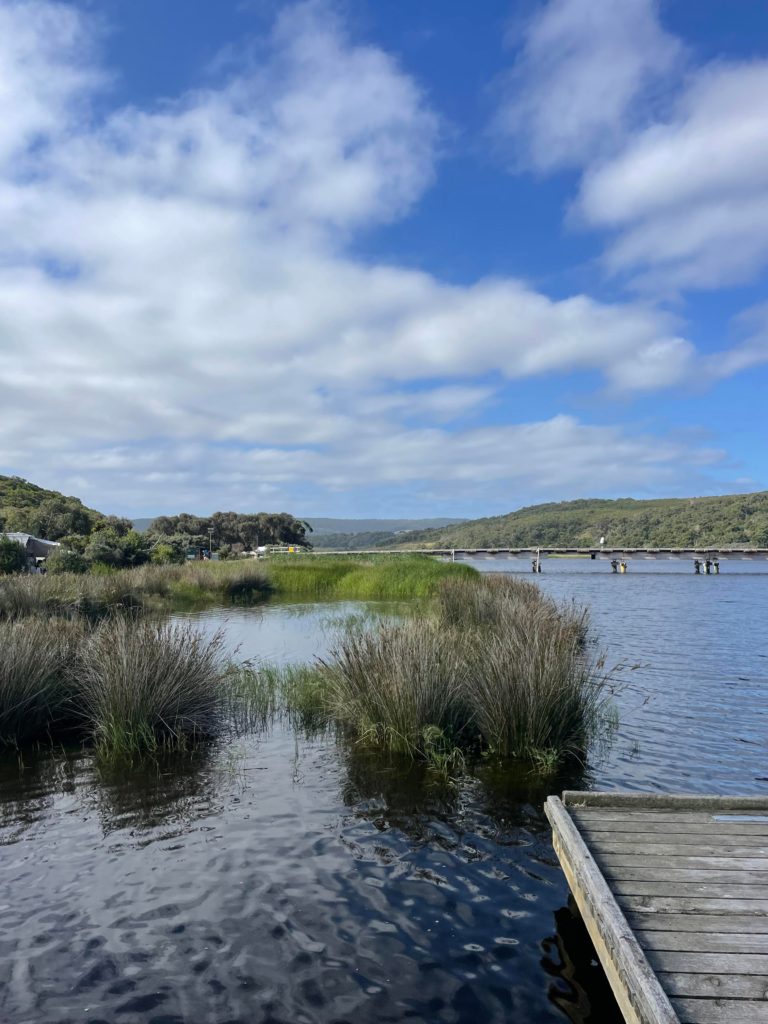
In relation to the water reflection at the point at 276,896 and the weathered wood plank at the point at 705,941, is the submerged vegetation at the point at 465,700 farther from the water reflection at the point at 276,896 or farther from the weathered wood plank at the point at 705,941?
the weathered wood plank at the point at 705,941

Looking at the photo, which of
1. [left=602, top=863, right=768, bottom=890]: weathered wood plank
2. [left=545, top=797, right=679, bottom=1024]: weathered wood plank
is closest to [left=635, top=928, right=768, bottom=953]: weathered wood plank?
[left=545, top=797, right=679, bottom=1024]: weathered wood plank

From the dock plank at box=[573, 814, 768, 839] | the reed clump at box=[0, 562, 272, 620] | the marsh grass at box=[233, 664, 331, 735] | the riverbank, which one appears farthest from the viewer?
the riverbank

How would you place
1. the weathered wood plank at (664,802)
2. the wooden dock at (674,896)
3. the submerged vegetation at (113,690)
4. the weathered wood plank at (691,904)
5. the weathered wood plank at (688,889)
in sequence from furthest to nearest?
the submerged vegetation at (113,690), the weathered wood plank at (664,802), the weathered wood plank at (688,889), the weathered wood plank at (691,904), the wooden dock at (674,896)

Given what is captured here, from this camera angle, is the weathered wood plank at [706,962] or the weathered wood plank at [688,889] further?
the weathered wood plank at [688,889]

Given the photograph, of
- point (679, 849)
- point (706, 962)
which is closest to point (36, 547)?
point (679, 849)

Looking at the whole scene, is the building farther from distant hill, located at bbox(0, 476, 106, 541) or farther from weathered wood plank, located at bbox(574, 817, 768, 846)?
weathered wood plank, located at bbox(574, 817, 768, 846)

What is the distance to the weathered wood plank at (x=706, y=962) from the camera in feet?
11.0

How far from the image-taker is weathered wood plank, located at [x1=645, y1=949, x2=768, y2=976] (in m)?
3.35

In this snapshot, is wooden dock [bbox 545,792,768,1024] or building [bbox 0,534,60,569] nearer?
wooden dock [bbox 545,792,768,1024]

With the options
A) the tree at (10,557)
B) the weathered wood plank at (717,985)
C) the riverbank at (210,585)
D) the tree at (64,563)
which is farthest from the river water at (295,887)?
the tree at (10,557)

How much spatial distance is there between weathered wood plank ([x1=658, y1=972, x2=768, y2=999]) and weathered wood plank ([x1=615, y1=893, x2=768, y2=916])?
0.59 m

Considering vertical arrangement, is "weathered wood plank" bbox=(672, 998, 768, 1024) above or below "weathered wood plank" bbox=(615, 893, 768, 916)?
below

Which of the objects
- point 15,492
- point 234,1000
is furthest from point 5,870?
point 15,492

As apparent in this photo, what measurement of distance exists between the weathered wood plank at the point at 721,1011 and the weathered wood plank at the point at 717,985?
32 millimetres
